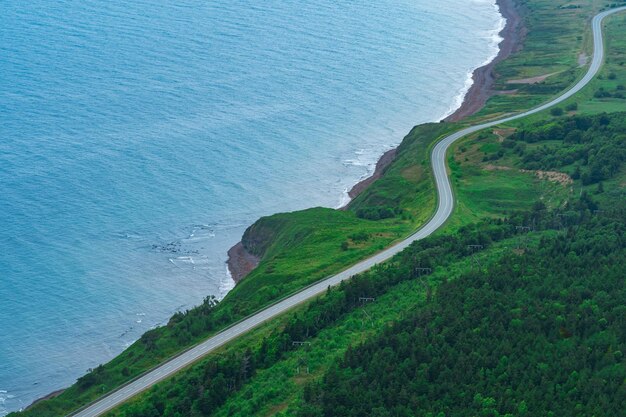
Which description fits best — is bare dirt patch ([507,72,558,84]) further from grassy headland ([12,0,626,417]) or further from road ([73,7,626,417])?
road ([73,7,626,417])

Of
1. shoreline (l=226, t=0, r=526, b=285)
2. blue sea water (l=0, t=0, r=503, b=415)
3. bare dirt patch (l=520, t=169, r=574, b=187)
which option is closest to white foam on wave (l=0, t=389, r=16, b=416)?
blue sea water (l=0, t=0, r=503, b=415)

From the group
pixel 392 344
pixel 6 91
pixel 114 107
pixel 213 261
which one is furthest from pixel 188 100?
pixel 392 344

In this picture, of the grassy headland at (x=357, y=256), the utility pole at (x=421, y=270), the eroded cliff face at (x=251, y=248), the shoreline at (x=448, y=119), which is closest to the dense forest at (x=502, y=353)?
the grassy headland at (x=357, y=256)

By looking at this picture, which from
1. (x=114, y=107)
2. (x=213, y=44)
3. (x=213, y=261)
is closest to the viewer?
(x=213, y=261)

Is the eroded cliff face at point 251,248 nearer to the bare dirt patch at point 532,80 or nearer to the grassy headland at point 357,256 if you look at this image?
the grassy headland at point 357,256

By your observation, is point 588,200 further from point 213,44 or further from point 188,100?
point 213,44
